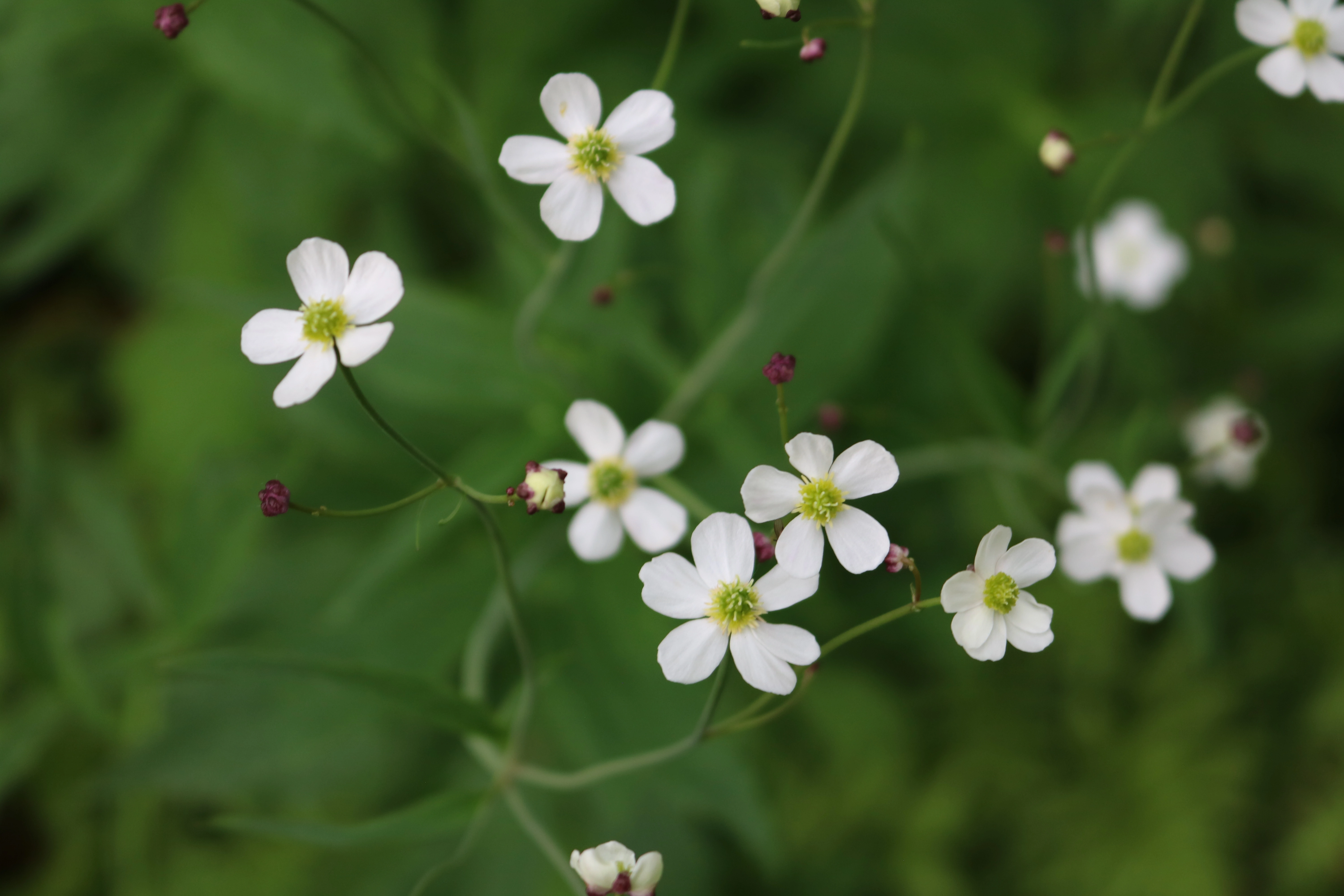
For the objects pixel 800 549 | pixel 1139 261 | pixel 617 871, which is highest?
pixel 1139 261

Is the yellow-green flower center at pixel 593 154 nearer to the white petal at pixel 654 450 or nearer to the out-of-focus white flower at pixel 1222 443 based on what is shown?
the white petal at pixel 654 450

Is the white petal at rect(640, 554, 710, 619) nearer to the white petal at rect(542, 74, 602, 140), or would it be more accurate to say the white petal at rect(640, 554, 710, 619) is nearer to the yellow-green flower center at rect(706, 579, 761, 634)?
the yellow-green flower center at rect(706, 579, 761, 634)

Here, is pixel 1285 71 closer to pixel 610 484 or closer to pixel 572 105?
pixel 572 105

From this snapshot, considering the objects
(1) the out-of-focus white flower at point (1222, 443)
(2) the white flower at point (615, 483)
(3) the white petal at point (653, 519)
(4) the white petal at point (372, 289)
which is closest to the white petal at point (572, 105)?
(4) the white petal at point (372, 289)

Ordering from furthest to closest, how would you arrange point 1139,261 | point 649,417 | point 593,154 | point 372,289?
point 1139,261 < point 649,417 < point 593,154 < point 372,289

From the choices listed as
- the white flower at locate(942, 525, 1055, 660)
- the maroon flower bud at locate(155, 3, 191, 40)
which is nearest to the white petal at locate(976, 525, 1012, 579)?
the white flower at locate(942, 525, 1055, 660)

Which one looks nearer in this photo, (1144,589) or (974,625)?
(974,625)

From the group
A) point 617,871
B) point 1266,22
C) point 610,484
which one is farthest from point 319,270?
point 1266,22

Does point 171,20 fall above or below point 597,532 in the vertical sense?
above
